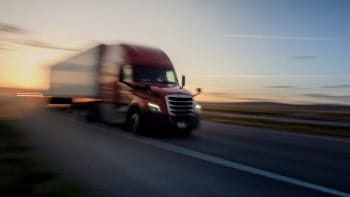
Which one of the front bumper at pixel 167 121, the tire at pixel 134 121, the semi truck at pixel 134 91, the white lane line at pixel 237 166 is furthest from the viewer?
the tire at pixel 134 121

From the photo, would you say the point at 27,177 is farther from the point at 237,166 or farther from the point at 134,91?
the point at 134,91

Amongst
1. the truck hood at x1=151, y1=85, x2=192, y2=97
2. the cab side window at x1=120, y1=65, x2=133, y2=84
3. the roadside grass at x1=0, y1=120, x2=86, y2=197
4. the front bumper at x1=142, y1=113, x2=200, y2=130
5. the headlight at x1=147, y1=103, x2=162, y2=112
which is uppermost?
the cab side window at x1=120, y1=65, x2=133, y2=84

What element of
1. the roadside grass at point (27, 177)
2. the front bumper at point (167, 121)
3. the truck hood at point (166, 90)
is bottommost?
the front bumper at point (167, 121)

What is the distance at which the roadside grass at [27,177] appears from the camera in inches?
110

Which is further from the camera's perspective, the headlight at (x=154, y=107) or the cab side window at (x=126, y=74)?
the cab side window at (x=126, y=74)

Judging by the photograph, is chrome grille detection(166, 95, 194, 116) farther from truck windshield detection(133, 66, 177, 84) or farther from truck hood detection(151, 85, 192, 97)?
truck windshield detection(133, 66, 177, 84)

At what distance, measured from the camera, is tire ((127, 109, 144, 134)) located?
1293cm

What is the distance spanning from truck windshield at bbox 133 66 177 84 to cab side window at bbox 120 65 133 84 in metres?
0.17

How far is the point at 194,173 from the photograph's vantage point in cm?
689

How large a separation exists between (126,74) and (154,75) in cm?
104

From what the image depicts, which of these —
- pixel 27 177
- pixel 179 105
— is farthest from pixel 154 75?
pixel 27 177

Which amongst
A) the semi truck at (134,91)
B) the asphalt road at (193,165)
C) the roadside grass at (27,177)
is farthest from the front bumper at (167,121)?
the roadside grass at (27,177)

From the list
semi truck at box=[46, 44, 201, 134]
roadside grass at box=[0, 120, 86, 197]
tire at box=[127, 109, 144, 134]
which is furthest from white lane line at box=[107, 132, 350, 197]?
roadside grass at box=[0, 120, 86, 197]

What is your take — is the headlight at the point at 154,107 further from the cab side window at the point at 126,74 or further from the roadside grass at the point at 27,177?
the roadside grass at the point at 27,177
